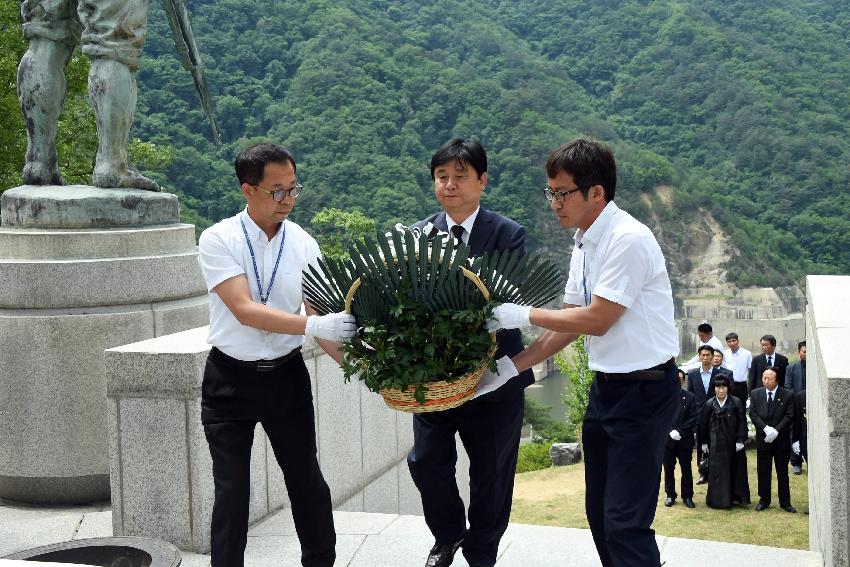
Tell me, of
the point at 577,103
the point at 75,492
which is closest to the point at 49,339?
the point at 75,492

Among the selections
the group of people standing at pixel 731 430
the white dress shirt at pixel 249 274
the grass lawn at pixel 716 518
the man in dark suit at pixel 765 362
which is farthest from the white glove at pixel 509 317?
the man in dark suit at pixel 765 362

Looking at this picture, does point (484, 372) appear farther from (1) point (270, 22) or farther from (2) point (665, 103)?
(2) point (665, 103)

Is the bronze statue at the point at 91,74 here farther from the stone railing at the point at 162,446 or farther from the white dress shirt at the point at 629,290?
the white dress shirt at the point at 629,290

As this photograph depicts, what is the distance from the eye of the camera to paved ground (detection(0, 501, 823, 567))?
13.5ft

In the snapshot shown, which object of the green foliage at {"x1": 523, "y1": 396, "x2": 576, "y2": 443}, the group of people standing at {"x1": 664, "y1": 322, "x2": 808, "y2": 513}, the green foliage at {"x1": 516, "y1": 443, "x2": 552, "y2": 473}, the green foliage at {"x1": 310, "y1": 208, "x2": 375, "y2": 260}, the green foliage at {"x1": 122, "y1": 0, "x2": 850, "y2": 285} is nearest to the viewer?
the group of people standing at {"x1": 664, "y1": 322, "x2": 808, "y2": 513}

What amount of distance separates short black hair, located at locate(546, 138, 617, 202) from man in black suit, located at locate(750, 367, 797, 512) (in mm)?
7681

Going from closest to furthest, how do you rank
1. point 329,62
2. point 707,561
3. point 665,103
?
point 707,561, point 329,62, point 665,103

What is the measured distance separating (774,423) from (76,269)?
296 inches

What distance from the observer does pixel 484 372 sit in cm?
335

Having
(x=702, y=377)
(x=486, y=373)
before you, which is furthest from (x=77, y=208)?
(x=702, y=377)

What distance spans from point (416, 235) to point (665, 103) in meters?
68.4

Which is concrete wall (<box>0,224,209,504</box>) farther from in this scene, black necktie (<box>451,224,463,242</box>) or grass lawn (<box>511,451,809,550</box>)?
grass lawn (<box>511,451,809,550</box>)

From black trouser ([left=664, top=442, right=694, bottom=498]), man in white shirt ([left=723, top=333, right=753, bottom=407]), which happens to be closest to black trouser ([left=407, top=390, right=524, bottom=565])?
black trouser ([left=664, top=442, right=694, bottom=498])

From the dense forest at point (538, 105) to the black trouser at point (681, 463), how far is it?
90.6 feet
